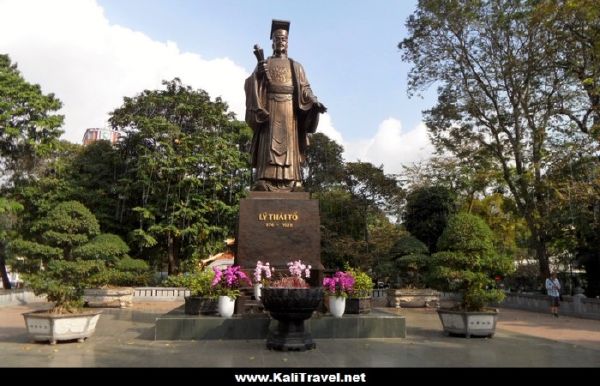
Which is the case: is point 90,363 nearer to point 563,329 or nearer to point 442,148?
point 563,329

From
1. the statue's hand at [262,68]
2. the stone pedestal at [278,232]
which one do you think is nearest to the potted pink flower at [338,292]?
the stone pedestal at [278,232]

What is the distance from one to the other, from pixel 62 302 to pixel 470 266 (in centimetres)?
734

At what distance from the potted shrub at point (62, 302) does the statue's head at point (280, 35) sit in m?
6.29

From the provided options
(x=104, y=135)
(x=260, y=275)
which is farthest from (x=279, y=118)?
(x=104, y=135)

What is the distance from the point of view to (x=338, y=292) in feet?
28.7

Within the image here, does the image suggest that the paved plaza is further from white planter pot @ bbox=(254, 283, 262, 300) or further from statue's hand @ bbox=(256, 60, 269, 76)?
statue's hand @ bbox=(256, 60, 269, 76)

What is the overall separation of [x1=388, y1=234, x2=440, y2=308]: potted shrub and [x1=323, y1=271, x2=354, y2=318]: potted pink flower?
9.50 m

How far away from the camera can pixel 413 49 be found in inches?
833

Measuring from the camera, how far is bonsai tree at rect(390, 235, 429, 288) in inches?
708

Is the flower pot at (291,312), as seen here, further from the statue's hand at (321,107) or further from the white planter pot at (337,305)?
the statue's hand at (321,107)

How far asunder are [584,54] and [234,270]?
16.3m

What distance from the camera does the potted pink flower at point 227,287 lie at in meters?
8.50

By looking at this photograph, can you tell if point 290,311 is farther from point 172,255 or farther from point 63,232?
point 172,255
